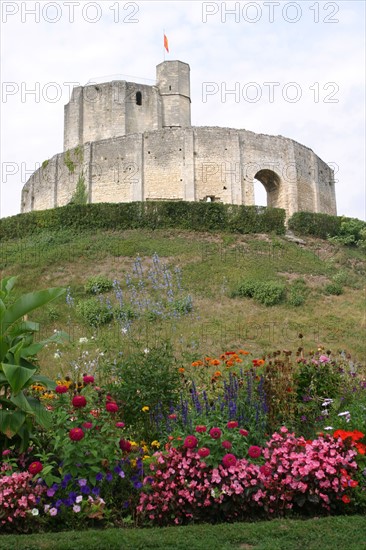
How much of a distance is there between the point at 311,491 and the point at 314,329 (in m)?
11.3

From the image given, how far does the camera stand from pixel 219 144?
3053 cm

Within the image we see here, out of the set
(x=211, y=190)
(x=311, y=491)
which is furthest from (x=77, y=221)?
(x=311, y=491)

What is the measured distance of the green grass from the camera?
3695mm

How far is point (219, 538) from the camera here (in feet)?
12.6

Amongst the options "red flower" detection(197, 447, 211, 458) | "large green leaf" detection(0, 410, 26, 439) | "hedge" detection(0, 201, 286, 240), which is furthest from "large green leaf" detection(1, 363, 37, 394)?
"hedge" detection(0, 201, 286, 240)

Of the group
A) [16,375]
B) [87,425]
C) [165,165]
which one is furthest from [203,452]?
[165,165]

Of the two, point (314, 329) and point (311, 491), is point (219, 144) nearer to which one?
point (314, 329)

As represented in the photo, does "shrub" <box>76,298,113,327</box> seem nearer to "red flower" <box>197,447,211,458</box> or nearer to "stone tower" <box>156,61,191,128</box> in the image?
"red flower" <box>197,447,211,458</box>

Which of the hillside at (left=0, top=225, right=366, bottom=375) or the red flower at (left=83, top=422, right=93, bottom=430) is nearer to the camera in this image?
the red flower at (left=83, top=422, right=93, bottom=430)

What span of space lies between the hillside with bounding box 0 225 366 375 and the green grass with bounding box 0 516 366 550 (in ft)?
21.8

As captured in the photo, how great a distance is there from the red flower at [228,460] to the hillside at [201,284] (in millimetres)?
6467

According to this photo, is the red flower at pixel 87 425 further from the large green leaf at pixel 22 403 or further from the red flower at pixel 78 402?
the large green leaf at pixel 22 403

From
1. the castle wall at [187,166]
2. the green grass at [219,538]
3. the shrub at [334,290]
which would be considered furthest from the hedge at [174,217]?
the green grass at [219,538]

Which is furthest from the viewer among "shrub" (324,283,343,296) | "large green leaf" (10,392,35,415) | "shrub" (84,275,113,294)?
"shrub" (324,283,343,296)
